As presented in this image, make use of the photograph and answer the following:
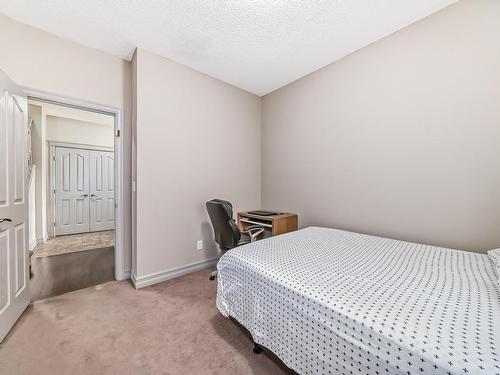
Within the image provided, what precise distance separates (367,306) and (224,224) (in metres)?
1.59

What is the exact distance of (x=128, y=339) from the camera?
149 centimetres

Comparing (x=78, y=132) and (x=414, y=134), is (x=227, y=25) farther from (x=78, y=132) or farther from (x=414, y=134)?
(x=78, y=132)

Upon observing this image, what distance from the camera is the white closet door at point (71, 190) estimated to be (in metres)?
4.37

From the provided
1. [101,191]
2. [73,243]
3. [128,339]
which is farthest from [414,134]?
[101,191]

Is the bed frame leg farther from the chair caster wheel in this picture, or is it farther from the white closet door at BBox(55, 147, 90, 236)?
the white closet door at BBox(55, 147, 90, 236)

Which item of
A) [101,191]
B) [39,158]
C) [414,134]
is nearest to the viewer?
[414,134]

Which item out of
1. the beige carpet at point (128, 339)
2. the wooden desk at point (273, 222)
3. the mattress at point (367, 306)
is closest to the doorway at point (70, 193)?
the beige carpet at point (128, 339)

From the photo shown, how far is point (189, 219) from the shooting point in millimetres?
2629

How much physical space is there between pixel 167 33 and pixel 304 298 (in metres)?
2.57

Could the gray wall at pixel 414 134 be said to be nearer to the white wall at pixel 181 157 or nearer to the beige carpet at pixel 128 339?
the white wall at pixel 181 157

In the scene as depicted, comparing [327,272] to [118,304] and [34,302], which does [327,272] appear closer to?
[118,304]

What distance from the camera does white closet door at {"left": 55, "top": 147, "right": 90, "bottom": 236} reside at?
14.3ft

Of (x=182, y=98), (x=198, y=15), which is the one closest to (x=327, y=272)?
(x=198, y=15)

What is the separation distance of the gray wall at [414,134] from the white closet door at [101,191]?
4.83 meters
